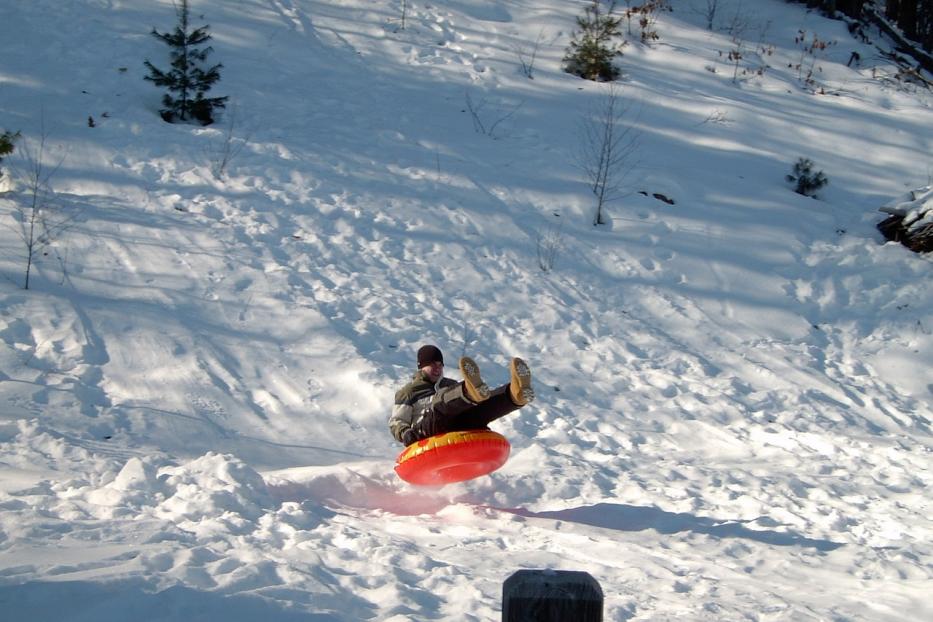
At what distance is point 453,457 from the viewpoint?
215 inches

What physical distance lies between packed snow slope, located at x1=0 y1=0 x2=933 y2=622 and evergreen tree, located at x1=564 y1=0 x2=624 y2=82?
1.22 ft

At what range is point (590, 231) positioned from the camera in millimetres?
10148

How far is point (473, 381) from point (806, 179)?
7.85 metres

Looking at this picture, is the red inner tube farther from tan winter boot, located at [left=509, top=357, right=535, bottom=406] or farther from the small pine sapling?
the small pine sapling

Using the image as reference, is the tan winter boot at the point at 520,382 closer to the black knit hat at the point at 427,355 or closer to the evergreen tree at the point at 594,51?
the black knit hat at the point at 427,355

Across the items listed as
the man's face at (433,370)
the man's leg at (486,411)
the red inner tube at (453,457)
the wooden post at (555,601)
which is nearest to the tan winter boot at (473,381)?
the man's leg at (486,411)

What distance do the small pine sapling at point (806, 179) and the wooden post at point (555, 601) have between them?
1039cm

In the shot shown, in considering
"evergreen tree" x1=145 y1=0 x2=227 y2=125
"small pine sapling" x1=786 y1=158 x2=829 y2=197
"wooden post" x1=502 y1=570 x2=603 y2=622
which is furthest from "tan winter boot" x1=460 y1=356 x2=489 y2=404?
"small pine sapling" x1=786 y1=158 x2=829 y2=197

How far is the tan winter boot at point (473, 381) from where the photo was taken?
516 centimetres

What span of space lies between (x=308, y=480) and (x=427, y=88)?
26.8ft

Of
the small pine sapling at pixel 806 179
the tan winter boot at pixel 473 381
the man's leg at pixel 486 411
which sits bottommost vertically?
the man's leg at pixel 486 411

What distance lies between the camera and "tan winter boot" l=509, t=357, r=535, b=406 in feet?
16.8

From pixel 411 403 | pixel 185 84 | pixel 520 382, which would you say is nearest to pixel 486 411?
pixel 520 382

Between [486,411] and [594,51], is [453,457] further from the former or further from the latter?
[594,51]
